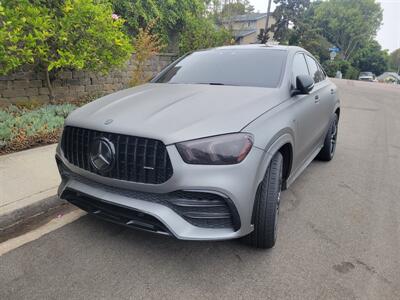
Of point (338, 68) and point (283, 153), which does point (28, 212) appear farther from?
point (338, 68)

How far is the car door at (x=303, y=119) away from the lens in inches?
133

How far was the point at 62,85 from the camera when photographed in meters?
7.68

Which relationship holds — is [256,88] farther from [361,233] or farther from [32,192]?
[32,192]

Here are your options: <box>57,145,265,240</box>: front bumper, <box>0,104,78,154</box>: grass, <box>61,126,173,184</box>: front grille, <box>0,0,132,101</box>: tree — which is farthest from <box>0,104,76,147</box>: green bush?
<box>57,145,265,240</box>: front bumper

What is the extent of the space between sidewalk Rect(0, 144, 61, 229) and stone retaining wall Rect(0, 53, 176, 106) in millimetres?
2626

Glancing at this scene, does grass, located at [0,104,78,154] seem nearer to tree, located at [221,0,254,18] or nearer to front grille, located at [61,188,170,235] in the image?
front grille, located at [61,188,170,235]

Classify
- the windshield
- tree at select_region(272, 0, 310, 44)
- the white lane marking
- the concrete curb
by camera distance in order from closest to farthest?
Result: the white lane marking
the concrete curb
the windshield
tree at select_region(272, 0, 310, 44)

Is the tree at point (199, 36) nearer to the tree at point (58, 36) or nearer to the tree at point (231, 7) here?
the tree at point (58, 36)

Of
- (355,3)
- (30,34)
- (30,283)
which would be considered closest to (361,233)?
(30,283)

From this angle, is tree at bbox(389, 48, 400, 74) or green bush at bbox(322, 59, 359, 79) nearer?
green bush at bbox(322, 59, 359, 79)

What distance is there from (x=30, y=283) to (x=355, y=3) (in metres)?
57.2

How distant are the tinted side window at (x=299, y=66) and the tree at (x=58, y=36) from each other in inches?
150

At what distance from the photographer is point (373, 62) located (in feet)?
198

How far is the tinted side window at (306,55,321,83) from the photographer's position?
4.54m
